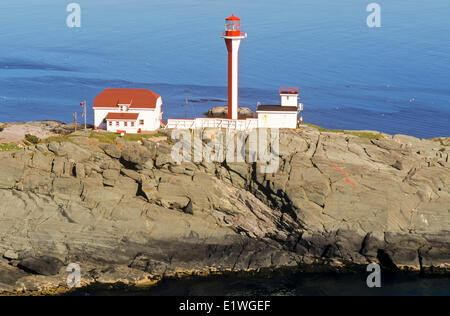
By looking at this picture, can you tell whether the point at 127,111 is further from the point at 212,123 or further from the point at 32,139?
the point at 32,139

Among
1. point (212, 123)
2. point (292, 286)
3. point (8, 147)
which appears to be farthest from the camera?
point (212, 123)

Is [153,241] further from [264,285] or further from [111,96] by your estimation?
[111,96]

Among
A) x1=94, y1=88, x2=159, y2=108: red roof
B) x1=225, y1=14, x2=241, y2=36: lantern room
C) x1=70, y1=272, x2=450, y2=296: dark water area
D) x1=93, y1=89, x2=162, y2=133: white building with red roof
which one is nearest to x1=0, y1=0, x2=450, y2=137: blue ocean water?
x1=94, y1=88, x2=159, y2=108: red roof

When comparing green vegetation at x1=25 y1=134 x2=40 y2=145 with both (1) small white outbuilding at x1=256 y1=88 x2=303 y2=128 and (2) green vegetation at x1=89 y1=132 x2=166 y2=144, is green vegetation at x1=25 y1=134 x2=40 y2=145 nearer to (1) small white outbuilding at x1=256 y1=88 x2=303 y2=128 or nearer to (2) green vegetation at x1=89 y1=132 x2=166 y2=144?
(2) green vegetation at x1=89 y1=132 x2=166 y2=144

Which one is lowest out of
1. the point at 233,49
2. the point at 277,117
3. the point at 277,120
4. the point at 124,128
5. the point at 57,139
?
the point at 57,139

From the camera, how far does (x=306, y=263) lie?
52.5 m

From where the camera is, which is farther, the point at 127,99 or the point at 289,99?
the point at 289,99

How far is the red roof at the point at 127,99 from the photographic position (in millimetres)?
61656

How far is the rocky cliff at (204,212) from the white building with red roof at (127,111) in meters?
5.06

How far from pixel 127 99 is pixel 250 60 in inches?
2735

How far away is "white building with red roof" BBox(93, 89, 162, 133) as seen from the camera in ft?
199

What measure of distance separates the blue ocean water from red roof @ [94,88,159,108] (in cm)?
2319

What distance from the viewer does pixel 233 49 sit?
59.5 metres

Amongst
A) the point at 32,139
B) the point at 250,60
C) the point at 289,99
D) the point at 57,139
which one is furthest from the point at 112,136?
the point at 250,60
